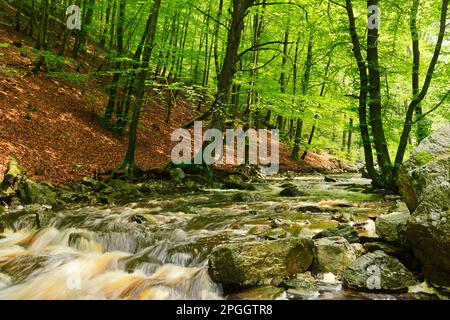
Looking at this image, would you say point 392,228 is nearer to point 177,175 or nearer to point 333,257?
point 333,257

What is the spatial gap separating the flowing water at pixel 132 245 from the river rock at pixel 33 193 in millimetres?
675

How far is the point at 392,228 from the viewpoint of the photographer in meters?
5.30

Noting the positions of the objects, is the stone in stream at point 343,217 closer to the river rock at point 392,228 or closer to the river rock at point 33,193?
the river rock at point 392,228

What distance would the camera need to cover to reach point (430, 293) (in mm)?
4277

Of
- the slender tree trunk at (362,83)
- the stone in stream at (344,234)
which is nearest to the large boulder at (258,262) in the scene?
the stone in stream at (344,234)

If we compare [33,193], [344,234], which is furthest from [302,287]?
[33,193]

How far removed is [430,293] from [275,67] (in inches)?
760

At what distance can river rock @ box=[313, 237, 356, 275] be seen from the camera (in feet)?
15.8

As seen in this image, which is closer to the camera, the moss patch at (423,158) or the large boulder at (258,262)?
the large boulder at (258,262)

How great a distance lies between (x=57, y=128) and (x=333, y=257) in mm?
11116

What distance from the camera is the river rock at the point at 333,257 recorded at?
Result: 4.80 m

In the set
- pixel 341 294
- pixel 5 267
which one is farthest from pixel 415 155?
pixel 5 267

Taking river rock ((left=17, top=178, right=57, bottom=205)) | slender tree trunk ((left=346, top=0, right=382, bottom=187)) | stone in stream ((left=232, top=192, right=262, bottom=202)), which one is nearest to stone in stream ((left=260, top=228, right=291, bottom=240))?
stone in stream ((left=232, top=192, right=262, bottom=202))

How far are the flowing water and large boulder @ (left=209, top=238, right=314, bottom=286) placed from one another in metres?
0.27
